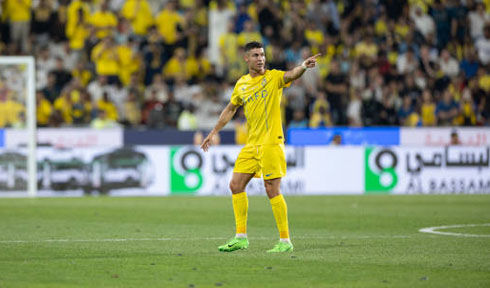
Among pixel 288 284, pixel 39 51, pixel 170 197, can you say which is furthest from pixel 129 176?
pixel 288 284

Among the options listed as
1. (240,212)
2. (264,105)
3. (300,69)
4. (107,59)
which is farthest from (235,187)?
(107,59)

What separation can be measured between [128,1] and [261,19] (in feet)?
12.3

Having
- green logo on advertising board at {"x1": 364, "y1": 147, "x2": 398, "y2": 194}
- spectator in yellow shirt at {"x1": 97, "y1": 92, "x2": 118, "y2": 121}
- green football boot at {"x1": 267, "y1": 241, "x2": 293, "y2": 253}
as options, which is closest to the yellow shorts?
green football boot at {"x1": 267, "y1": 241, "x2": 293, "y2": 253}

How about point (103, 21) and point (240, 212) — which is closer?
point (240, 212)

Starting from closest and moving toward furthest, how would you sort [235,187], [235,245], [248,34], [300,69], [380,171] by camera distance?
[300,69]
[235,245]
[235,187]
[380,171]
[248,34]

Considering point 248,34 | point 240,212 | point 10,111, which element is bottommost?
point 240,212

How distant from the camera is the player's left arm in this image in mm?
9289

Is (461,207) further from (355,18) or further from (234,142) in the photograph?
(355,18)

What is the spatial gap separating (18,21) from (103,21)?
227 cm

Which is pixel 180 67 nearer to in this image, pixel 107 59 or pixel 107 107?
pixel 107 59

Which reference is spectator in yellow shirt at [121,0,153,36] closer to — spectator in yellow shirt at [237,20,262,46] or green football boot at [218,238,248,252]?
spectator in yellow shirt at [237,20,262,46]

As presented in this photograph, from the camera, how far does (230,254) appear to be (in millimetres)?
9812

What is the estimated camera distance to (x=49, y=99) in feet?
78.6

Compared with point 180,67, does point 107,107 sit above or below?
below
